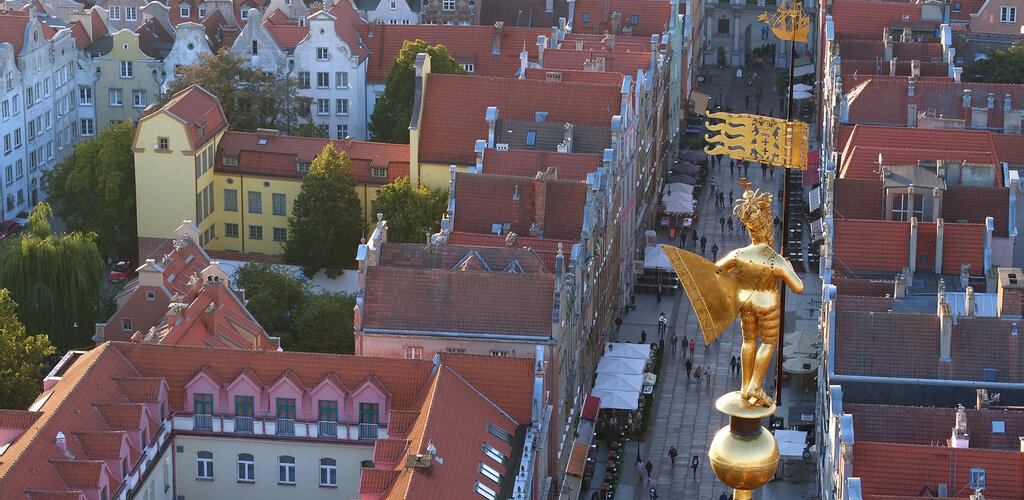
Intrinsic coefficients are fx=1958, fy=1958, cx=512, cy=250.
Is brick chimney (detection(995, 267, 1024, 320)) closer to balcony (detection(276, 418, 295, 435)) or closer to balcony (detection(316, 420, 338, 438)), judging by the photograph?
balcony (detection(316, 420, 338, 438))

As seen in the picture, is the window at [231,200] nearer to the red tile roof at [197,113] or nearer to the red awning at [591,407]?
the red tile roof at [197,113]

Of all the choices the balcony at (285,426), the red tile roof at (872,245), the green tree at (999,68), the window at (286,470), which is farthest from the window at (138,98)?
the window at (286,470)

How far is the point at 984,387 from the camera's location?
333 ft

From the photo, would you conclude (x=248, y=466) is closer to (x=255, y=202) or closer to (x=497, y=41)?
(x=255, y=202)

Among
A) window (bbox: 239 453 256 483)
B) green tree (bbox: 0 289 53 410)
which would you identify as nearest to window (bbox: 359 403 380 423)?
window (bbox: 239 453 256 483)

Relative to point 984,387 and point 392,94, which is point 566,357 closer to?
point 984,387

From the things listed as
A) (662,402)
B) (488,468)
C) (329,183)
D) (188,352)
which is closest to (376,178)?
(329,183)

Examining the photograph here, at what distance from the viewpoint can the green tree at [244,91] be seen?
15888cm

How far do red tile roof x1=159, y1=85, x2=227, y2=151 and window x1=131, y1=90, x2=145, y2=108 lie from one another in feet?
78.6

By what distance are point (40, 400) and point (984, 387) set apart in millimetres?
47813

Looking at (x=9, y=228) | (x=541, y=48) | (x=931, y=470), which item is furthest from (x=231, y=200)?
(x=931, y=470)

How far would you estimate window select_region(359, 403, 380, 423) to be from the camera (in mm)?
98438

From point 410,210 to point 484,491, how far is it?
4841 centimetres

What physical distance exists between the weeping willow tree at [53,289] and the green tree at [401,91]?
34860mm
